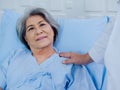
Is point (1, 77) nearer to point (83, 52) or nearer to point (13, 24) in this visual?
point (13, 24)

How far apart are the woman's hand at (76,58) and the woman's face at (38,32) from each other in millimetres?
122

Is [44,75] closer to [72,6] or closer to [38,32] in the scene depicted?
[38,32]

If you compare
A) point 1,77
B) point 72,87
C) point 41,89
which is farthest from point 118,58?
point 1,77

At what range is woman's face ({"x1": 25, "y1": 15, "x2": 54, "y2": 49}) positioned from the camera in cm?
160

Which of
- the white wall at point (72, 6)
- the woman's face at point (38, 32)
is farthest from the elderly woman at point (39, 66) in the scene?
the white wall at point (72, 6)

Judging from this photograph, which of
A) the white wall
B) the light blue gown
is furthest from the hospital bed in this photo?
the white wall

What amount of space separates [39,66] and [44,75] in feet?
0.23

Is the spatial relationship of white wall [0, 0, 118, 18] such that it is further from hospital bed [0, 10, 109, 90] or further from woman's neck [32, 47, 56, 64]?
woman's neck [32, 47, 56, 64]

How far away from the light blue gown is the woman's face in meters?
0.09

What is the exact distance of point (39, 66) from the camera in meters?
1.61

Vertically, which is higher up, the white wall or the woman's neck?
the white wall

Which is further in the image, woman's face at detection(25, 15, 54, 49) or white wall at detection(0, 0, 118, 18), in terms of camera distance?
white wall at detection(0, 0, 118, 18)

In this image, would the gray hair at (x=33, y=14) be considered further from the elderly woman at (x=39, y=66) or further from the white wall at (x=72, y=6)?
the white wall at (x=72, y=6)

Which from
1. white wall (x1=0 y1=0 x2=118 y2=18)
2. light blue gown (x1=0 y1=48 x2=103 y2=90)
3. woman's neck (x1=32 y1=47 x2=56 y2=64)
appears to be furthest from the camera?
white wall (x1=0 y1=0 x2=118 y2=18)
